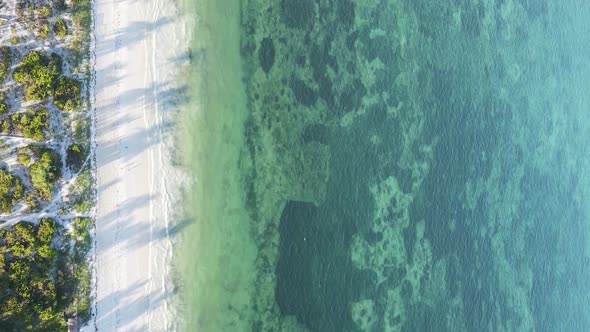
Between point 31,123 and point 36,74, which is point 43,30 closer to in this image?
point 36,74

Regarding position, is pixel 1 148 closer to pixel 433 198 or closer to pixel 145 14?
pixel 145 14

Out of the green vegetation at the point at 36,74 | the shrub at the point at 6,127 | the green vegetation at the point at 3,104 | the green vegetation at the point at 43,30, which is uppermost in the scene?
the green vegetation at the point at 43,30

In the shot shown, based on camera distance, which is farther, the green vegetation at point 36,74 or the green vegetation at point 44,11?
the green vegetation at point 44,11

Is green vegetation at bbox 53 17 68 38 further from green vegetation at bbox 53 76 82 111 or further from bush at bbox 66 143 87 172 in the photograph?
bush at bbox 66 143 87 172

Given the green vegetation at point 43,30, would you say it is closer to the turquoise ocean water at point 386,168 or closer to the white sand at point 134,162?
the white sand at point 134,162

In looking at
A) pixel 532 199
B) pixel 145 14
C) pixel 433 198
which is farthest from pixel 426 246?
pixel 145 14

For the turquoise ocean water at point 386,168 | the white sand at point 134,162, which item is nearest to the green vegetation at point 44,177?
the white sand at point 134,162

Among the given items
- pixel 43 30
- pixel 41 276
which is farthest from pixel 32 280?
pixel 43 30
